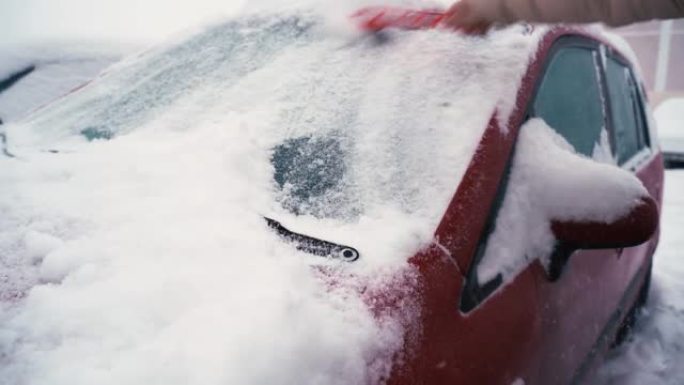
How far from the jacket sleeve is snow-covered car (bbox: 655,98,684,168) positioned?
4291mm

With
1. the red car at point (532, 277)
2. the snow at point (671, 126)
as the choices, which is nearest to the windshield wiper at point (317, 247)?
the red car at point (532, 277)

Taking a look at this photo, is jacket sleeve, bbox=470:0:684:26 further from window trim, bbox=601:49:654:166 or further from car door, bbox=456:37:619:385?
window trim, bbox=601:49:654:166

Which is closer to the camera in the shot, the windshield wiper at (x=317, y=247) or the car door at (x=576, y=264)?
the windshield wiper at (x=317, y=247)

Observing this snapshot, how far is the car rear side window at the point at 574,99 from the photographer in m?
1.55

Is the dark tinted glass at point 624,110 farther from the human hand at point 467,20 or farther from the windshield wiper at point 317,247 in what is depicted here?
the windshield wiper at point 317,247

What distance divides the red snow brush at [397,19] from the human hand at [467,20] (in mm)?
52

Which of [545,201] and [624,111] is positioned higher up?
[545,201]

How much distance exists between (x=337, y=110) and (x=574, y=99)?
863 mm

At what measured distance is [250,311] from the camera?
0.88 m

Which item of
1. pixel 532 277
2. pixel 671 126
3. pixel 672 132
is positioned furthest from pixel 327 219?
pixel 671 126

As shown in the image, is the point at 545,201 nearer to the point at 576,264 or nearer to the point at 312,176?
the point at 576,264

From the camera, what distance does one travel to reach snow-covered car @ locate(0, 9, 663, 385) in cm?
86

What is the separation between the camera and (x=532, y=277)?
1282 millimetres

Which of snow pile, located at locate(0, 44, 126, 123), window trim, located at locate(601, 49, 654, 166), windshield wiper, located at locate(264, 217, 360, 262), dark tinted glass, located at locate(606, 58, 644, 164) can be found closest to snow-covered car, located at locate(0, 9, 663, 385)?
windshield wiper, located at locate(264, 217, 360, 262)
